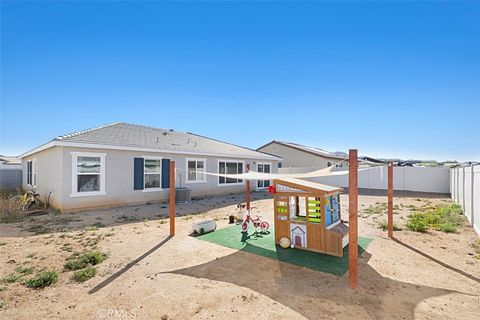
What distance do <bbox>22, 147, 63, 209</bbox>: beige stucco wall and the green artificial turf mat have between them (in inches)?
255

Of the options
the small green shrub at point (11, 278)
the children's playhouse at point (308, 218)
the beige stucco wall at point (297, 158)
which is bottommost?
the small green shrub at point (11, 278)

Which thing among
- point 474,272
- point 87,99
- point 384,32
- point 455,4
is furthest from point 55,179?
point 455,4

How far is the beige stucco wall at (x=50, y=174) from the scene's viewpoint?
8719 millimetres

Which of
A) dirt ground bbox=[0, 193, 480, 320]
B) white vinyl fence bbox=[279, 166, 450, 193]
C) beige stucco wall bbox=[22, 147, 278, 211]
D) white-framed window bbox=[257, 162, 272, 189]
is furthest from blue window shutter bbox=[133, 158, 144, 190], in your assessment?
white vinyl fence bbox=[279, 166, 450, 193]

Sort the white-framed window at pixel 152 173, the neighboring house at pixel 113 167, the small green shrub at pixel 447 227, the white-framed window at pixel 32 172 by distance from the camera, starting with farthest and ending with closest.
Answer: the white-framed window at pixel 32 172
the white-framed window at pixel 152 173
the neighboring house at pixel 113 167
the small green shrub at pixel 447 227

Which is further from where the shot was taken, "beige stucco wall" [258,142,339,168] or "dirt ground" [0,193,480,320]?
"beige stucco wall" [258,142,339,168]

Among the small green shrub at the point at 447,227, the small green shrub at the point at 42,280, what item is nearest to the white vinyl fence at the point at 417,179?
the small green shrub at the point at 447,227

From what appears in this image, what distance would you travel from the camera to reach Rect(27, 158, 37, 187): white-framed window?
11.8m

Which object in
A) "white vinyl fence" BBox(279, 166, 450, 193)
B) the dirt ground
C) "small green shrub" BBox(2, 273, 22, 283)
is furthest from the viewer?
"white vinyl fence" BBox(279, 166, 450, 193)

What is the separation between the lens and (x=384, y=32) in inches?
303

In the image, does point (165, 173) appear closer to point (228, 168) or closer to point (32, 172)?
point (228, 168)

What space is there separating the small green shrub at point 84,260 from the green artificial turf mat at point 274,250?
2.32 metres

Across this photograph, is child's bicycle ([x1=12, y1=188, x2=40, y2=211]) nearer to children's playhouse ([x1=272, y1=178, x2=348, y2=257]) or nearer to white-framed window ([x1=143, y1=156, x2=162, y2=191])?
white-framed window ([x1=143, y1=156, x2=162, y2=191])

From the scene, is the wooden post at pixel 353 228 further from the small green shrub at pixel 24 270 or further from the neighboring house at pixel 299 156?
the neighboring house at pixel 299 156
